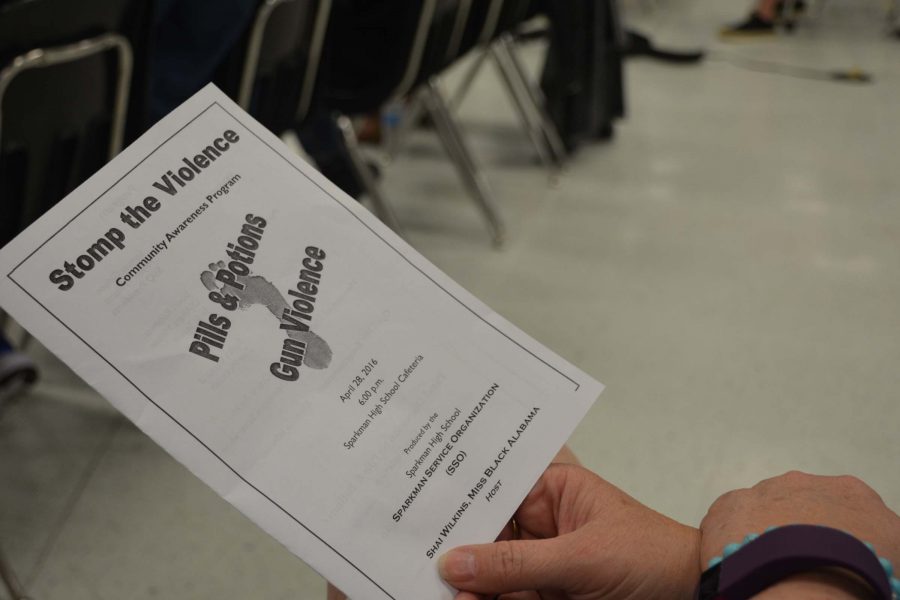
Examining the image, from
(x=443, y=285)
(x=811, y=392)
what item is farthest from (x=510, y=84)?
(x=443, y=285)

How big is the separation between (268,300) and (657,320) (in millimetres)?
1411

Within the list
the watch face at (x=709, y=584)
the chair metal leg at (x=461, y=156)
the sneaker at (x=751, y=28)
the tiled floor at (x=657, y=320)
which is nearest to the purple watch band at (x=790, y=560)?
the watch face at (x=709, y=584)

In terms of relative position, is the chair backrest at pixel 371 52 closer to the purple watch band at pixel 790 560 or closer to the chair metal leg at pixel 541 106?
the chair metal leg at pixel 541 106

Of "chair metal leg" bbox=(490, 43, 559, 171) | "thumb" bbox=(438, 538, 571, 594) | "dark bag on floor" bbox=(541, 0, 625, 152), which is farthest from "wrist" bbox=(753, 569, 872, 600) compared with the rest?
"dark bag on floor" bbox=(541, 0, 625, 152)

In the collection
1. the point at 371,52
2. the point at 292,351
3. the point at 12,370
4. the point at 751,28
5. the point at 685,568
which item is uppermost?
the point at 292,351

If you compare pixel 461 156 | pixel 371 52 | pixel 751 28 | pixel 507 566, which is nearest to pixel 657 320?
pixel 461 156

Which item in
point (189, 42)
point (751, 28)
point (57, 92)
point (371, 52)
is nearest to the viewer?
point (57, 92)

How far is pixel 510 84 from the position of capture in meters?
2.51

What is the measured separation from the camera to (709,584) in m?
0.54

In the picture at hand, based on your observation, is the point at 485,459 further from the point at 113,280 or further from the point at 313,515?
the point at 113,280

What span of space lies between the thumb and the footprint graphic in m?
0.14

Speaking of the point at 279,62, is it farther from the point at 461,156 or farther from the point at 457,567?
the point at 457,567

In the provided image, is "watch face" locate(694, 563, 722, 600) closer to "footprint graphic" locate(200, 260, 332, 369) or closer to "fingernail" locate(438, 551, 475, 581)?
"fingernail" locate(438, 551, 475, 581)

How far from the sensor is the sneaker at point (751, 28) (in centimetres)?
392
